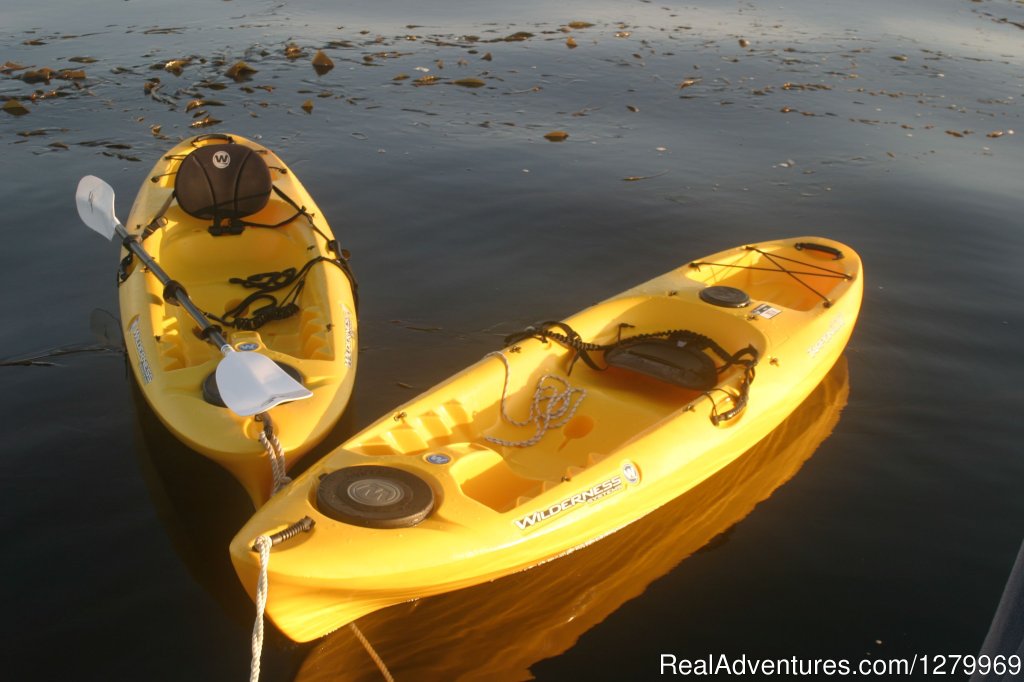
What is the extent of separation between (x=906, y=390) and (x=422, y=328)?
10.3 feet

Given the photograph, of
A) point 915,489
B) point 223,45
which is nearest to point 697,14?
point 223,45

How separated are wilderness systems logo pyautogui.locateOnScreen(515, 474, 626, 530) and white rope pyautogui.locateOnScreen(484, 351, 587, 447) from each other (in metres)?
0.63

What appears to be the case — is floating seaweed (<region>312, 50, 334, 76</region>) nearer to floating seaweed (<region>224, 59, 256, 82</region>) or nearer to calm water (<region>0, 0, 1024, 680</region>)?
calm water (<region>0, 0, 1024, 680</region>)

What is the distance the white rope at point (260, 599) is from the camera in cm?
309

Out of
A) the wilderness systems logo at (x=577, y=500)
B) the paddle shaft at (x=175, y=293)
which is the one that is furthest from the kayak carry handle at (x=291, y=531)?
the paddle shaft at (x=175, y=293)

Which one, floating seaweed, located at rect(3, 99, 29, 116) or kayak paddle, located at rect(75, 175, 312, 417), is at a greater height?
kayak paddle, located at rect(75, 175, 312, 417)

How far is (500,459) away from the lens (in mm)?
4270

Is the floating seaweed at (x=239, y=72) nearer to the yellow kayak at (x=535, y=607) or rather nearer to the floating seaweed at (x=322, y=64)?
the floating seaweed at (x=322, y=64)

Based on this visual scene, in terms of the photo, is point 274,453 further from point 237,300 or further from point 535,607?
point 237,300

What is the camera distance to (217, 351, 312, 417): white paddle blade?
373 cm

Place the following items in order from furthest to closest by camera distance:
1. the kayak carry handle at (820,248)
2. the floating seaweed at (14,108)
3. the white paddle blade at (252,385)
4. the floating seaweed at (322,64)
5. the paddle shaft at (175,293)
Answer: the floating seaweed at (322,64) → the floating seaweed at (14,108) → the kayak carry handle at (820,248) → the paddle shaft at (175,293) → the white paddle blade at (252,385)

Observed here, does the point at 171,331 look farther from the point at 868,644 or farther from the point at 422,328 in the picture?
the point at 868,644

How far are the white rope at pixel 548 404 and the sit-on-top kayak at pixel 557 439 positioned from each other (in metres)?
0.01

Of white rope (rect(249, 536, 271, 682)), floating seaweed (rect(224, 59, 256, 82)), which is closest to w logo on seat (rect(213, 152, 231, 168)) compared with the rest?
white rope (rect(249, 536, 271, 682))
